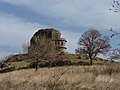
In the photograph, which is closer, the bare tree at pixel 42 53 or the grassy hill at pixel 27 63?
the bare tree at pixel 42 53

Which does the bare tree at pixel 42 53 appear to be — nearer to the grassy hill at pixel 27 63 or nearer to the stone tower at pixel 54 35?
the grassy hill at pixel 27 63

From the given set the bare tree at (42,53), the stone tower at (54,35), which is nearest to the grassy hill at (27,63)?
the bare tree at (42,53)

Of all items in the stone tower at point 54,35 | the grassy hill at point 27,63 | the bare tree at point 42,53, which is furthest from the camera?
the stone tower at point 54,35

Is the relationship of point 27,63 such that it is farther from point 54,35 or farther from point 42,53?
A: point 54,35

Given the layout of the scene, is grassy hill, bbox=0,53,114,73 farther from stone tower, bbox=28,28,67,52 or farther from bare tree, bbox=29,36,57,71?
stone tower, bbox=28,28,67,52

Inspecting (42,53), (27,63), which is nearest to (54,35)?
(27,63)

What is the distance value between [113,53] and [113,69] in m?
3.09

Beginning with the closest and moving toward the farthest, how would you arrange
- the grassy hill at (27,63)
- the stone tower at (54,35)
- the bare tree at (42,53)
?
the bare tree at (42,53), the grassy hill at (27,63), the stone tower at (54,35)

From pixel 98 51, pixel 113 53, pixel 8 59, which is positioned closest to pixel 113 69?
pixel 113 53

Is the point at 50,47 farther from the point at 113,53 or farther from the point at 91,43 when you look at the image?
the point at 113,53

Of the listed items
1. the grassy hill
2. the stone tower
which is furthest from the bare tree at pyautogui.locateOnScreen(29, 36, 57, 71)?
the stone tower

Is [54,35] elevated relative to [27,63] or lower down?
elevated

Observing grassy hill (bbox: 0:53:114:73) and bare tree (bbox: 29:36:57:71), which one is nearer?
bare tree (bbox: 29:36:57:71)

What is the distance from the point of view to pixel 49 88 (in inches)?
→ 280
